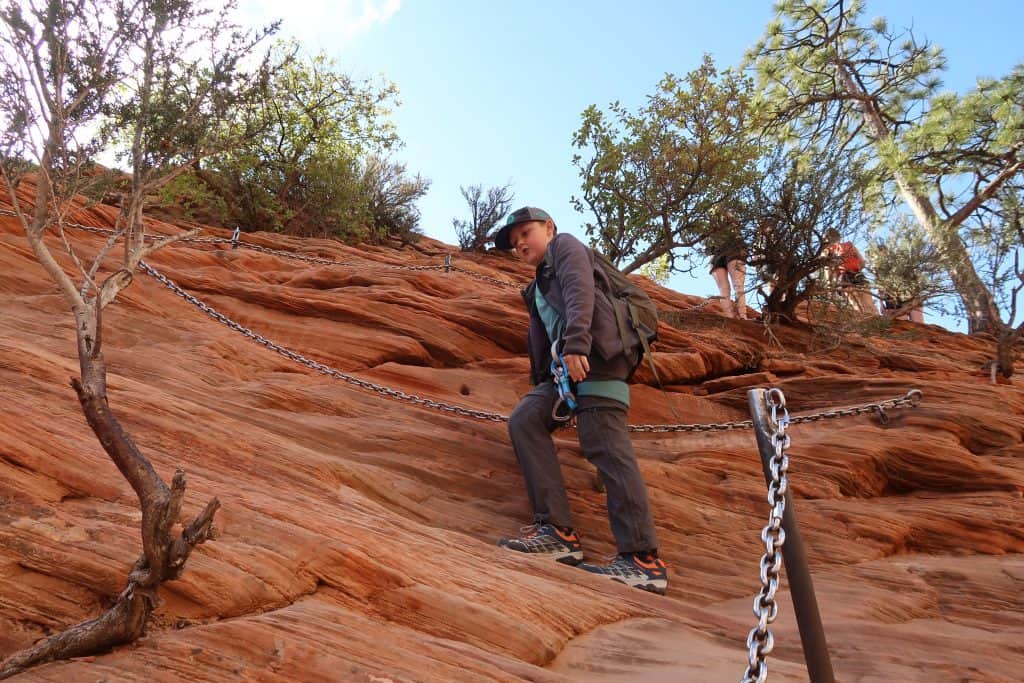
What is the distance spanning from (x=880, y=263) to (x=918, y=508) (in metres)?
10.2

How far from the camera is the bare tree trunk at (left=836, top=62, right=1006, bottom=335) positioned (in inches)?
519

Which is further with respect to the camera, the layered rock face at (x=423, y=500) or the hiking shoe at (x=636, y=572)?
the hiking shoe at (x=636, y=572)

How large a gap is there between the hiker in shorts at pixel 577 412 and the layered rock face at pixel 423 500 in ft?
1.12

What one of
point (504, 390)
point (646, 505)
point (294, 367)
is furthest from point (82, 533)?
point (504, 390)

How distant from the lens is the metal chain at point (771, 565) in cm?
207

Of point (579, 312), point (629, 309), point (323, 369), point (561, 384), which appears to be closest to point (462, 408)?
point (323, 369)

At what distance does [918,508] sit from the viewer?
6.09m

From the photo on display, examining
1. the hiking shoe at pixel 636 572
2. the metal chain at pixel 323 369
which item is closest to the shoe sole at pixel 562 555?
the hiking shoe at pixel 636 572

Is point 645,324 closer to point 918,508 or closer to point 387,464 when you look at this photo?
point 387,464

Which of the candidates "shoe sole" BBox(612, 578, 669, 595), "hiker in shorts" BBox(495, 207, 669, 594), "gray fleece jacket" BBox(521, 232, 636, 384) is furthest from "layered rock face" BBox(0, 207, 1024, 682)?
"gray fleece jacket" BBox(521, 232, 636, 384)

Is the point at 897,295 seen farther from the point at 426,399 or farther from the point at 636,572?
the point at 636,572

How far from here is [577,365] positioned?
4555 mm

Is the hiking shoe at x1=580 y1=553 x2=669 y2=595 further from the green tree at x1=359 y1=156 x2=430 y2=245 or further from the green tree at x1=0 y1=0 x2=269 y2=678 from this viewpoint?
the green tree at x1=359 y1=156 x2=430 y2=245

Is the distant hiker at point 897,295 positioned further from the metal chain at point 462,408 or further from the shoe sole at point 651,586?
the shoe sole at point 651,586
